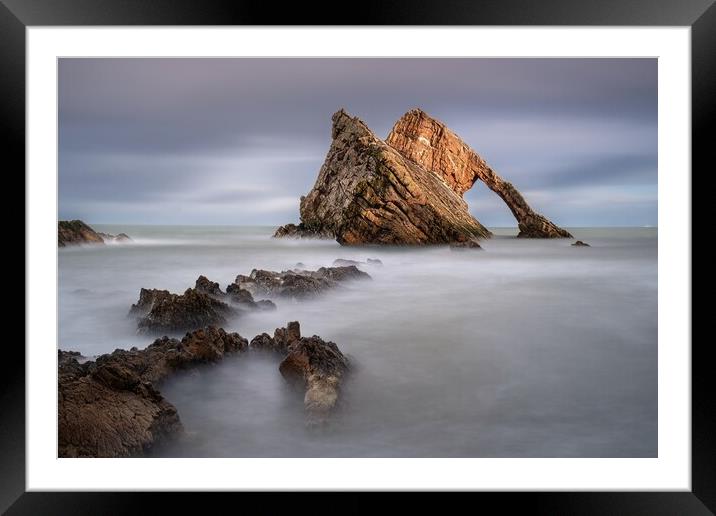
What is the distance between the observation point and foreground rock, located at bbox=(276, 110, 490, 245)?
21.3 ft

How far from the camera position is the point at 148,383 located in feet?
12.0

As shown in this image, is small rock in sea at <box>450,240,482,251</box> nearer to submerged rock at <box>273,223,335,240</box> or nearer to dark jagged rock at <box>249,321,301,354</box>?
submerged rock at <box>273,223,335,240</box>

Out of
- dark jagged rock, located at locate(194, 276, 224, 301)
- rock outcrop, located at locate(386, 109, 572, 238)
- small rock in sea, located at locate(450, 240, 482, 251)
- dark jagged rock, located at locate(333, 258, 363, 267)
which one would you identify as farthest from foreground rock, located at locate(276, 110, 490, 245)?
dark jagged rock, located at locate(194, 276, 224, 301)

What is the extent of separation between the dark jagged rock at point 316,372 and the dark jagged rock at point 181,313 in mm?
886

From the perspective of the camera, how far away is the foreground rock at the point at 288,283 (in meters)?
4.89

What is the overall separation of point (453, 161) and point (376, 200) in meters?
1.41

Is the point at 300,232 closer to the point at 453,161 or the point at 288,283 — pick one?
the point at 288,283

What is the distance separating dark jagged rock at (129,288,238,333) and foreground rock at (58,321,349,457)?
204 mm

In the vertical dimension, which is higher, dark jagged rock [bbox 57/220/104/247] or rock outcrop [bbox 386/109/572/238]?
rock outcrop [bbox 386/109/572/238]
